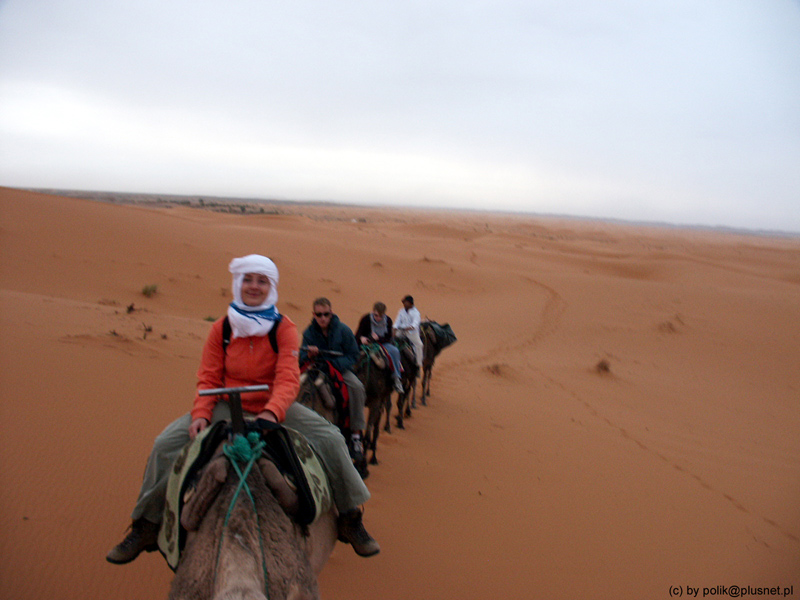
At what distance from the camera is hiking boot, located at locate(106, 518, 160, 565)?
286 centimetres

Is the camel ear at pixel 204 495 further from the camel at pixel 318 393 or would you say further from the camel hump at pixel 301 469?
the camel at pixel 318 393

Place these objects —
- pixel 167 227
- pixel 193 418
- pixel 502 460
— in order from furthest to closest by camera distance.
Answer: pixel 167 227 < pixel 502 460 < pixel 193 418

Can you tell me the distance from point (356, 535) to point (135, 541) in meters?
1.53

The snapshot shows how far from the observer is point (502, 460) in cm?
666

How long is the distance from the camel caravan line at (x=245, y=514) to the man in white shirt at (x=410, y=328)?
535 cm

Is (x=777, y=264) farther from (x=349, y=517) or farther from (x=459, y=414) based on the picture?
(x=349, y=517)

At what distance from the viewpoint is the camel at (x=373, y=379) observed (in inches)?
247

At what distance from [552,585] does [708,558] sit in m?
2.04

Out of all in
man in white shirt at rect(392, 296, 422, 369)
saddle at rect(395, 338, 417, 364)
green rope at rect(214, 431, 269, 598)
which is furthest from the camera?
man in white shirt at rect(392, 296, 422, 369)

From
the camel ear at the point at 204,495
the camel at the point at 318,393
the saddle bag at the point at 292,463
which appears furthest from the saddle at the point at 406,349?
the camel ear at the point at 204,495

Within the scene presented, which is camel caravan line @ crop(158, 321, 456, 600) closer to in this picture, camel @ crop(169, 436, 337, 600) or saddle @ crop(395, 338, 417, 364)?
camel @ crop(169, 436, 337, 600)

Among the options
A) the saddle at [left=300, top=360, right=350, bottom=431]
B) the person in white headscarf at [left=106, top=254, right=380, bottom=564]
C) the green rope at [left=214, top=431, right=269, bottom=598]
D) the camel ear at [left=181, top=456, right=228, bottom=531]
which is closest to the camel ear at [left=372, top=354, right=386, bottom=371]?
the saddle at [left=300, top=360, right=350, bottom=431]

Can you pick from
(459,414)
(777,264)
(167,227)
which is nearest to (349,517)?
(459,414)

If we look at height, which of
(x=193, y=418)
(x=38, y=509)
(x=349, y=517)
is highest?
(x=193, y=418)
